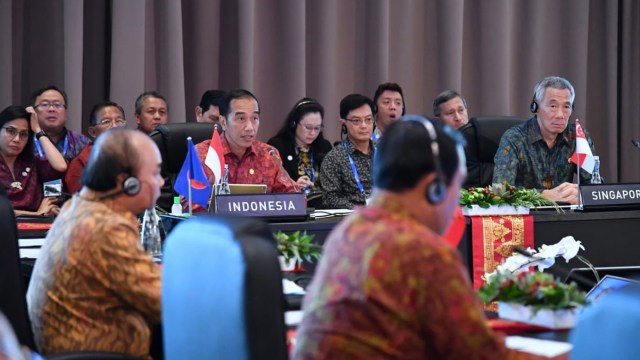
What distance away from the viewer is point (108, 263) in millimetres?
2283

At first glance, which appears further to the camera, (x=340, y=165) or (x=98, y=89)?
Answer: (x=98, y=89)

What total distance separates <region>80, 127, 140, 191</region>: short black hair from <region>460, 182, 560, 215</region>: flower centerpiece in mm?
1910

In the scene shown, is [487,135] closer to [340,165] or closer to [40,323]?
[340,165]

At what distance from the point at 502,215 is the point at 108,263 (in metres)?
2.14

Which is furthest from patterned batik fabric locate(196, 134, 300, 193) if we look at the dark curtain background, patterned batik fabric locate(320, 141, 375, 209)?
the dark curtain background

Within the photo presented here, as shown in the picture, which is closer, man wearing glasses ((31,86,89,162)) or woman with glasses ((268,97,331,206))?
man wearing glasses ((31,86,89,162))

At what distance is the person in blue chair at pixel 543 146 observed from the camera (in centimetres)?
488

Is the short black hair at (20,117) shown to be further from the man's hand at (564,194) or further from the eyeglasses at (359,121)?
the man's hand at (564,194)

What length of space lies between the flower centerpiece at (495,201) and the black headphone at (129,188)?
6.26ft

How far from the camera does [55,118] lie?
545 centimetres

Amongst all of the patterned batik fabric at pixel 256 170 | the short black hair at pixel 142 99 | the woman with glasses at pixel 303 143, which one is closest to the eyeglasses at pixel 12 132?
the short black hair at pixel 142 99

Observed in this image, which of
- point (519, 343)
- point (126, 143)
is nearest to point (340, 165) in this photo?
point (126, 143)

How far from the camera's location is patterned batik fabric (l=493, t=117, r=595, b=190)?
16.0ft

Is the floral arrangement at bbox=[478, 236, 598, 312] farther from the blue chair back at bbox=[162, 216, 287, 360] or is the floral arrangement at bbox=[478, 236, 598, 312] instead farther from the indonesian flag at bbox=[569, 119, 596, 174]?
the indonesian flag at bbox=[569, 119, 596, 174]
